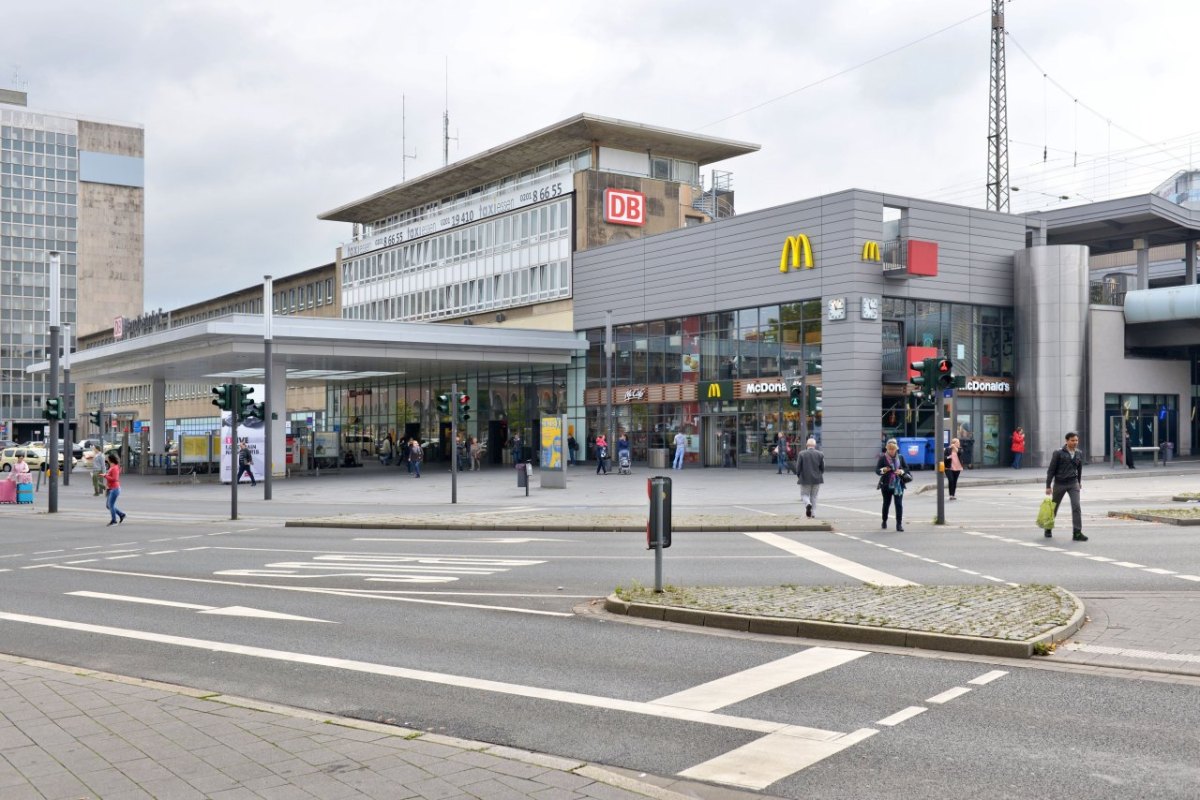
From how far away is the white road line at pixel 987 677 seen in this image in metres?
7.86

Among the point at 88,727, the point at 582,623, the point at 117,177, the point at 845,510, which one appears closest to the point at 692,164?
the point at 845,510

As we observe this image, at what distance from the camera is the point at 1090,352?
44375mm

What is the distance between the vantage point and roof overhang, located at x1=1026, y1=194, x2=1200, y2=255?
4700 cm

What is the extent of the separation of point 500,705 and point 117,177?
137 meters

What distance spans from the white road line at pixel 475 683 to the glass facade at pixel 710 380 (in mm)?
33132

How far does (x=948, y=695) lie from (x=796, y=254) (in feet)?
122

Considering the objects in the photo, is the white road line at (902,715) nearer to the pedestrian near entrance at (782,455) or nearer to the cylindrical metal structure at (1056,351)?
the pedestrian near entrance at (782,455)

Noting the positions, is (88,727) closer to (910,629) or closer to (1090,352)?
(910,629)

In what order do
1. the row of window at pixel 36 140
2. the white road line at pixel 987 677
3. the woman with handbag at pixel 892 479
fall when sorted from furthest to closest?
the row of window at pixel 36 140 < the woman with handbag at pixel 892 479 < the white road line at pixel 987 677

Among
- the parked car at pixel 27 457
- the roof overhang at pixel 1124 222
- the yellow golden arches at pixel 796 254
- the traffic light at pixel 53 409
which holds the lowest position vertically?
the parked car at pixel 27 457

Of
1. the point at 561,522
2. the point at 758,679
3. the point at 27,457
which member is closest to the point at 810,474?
the point at 561,522

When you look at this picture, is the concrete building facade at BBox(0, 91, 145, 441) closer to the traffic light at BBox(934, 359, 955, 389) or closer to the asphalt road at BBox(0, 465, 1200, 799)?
the asphalt road at BBox(0, 465, 1200, 799)

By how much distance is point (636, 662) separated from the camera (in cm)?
879

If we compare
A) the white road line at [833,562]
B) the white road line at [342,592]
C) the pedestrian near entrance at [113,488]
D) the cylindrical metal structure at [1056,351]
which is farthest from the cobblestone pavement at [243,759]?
the cylindrical metal structure at [1056,351]
